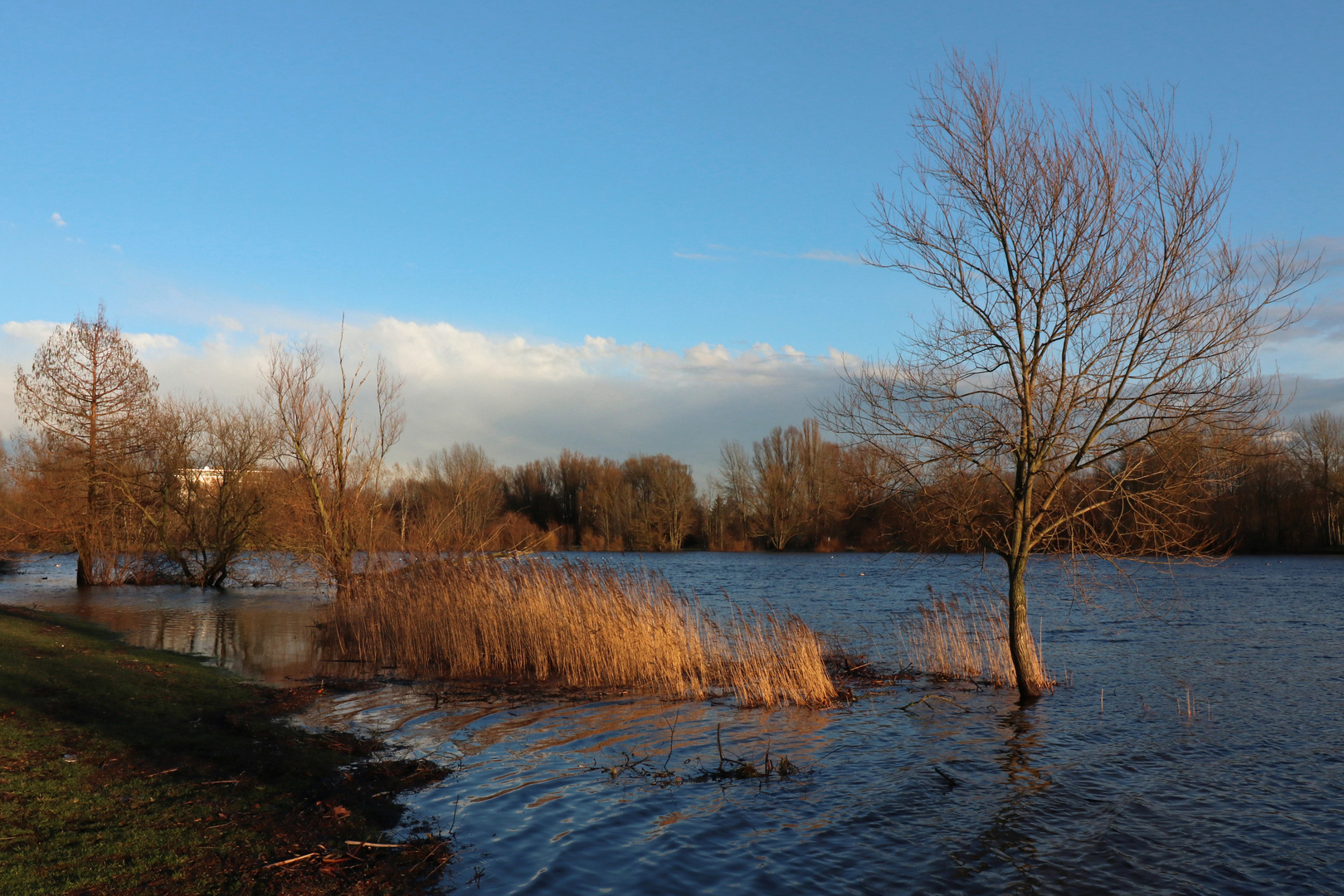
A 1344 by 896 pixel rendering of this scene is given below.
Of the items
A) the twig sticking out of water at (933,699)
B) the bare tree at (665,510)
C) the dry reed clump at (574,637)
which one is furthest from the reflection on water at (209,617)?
the bare tree at (665,510)

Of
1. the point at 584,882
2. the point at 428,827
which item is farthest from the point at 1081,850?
the point at 428,827

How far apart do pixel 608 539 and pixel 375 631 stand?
174ft

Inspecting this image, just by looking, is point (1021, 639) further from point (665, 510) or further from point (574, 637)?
point (665, 510)

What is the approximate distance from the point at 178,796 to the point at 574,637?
786 centimetres

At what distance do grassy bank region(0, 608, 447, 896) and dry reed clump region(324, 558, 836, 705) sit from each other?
460cm

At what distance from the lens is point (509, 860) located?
6.11 metres

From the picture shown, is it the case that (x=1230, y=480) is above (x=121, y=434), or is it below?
below

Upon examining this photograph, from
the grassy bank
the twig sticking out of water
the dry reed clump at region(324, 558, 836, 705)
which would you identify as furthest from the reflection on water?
the twig sticking out of water

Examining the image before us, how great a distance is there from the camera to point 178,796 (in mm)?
6125

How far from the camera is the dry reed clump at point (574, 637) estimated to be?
40.6 feet

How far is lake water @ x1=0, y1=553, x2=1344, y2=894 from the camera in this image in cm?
621

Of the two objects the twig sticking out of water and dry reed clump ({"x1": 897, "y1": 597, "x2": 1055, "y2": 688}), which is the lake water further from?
dry reed clump ({"x1": 897, "y1": 597, "x2": 1055, "y2": 688})

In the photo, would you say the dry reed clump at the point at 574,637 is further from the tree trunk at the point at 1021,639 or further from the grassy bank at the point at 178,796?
the grassy bank at the point at 178,796

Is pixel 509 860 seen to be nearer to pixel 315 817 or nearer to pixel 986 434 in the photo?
pixel 315 817
